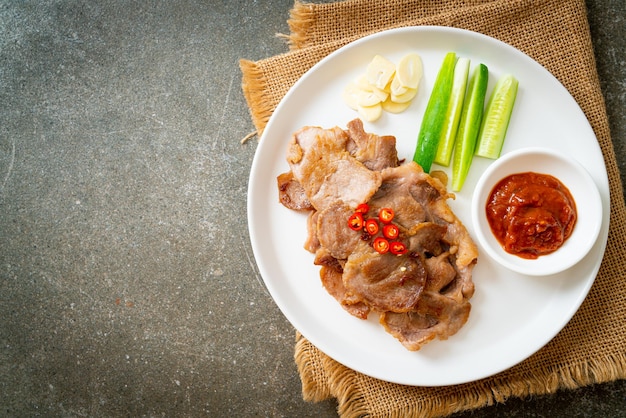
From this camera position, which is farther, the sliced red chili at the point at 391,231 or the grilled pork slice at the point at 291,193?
the grilled pork slice at the point at 291,193

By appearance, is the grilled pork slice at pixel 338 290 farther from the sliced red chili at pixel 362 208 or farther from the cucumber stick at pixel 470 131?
the cucumber stick at pixel 470 131

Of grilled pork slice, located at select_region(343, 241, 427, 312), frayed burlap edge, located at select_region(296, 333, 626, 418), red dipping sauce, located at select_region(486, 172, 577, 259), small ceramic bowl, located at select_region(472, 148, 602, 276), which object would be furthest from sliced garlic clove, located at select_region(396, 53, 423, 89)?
frayed burlap edge, located at select_region(296, 333, 626, 418)

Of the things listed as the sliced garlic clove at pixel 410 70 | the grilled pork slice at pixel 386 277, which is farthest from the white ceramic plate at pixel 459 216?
the grilled pork slice at pixel 386 277

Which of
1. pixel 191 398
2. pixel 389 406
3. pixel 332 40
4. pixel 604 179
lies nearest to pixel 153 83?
pixel 332 40

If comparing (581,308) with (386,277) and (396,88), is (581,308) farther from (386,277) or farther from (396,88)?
(396,88)

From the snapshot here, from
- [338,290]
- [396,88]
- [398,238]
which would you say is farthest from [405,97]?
[338,290]
